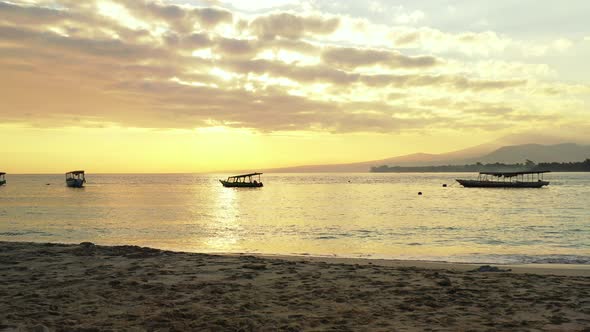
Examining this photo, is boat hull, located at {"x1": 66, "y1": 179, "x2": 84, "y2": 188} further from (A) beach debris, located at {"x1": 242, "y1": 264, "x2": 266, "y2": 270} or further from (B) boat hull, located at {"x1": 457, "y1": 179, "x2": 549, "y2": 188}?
(A) beach debris, located at {"x1": 242, "y1": 264, "x2": 266, "y2": 270}

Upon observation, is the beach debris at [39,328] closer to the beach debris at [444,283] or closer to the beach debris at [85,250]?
the beach debris at [444,283]

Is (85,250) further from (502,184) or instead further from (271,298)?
(502,184)

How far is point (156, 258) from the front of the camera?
1379 cm

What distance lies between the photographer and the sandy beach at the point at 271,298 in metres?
7.12

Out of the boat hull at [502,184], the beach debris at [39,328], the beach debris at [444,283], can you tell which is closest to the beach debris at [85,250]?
the beach debris at [39,328]

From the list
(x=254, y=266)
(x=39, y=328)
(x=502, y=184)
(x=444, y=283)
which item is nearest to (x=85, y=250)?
(x=254, y=266)

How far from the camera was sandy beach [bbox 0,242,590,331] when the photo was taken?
7.12 m

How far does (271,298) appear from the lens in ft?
28.8

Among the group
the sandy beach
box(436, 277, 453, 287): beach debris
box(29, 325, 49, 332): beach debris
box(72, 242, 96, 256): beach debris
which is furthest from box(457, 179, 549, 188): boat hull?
box(29, 325, 49, 332): beach debris

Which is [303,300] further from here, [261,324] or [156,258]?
[156,258]

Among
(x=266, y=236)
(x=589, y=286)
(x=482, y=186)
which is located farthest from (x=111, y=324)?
(x=482, y=186)

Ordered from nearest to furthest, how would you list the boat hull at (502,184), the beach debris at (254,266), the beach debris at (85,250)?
the beach debris at (254,266), the beach debris at (85,250), the boat hull at (502,184)

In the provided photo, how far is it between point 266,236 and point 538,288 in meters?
19.6

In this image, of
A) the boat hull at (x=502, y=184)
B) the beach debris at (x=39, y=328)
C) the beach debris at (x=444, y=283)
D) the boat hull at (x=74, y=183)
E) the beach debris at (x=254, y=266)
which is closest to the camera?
the beach debris at (x=39, y=328)
